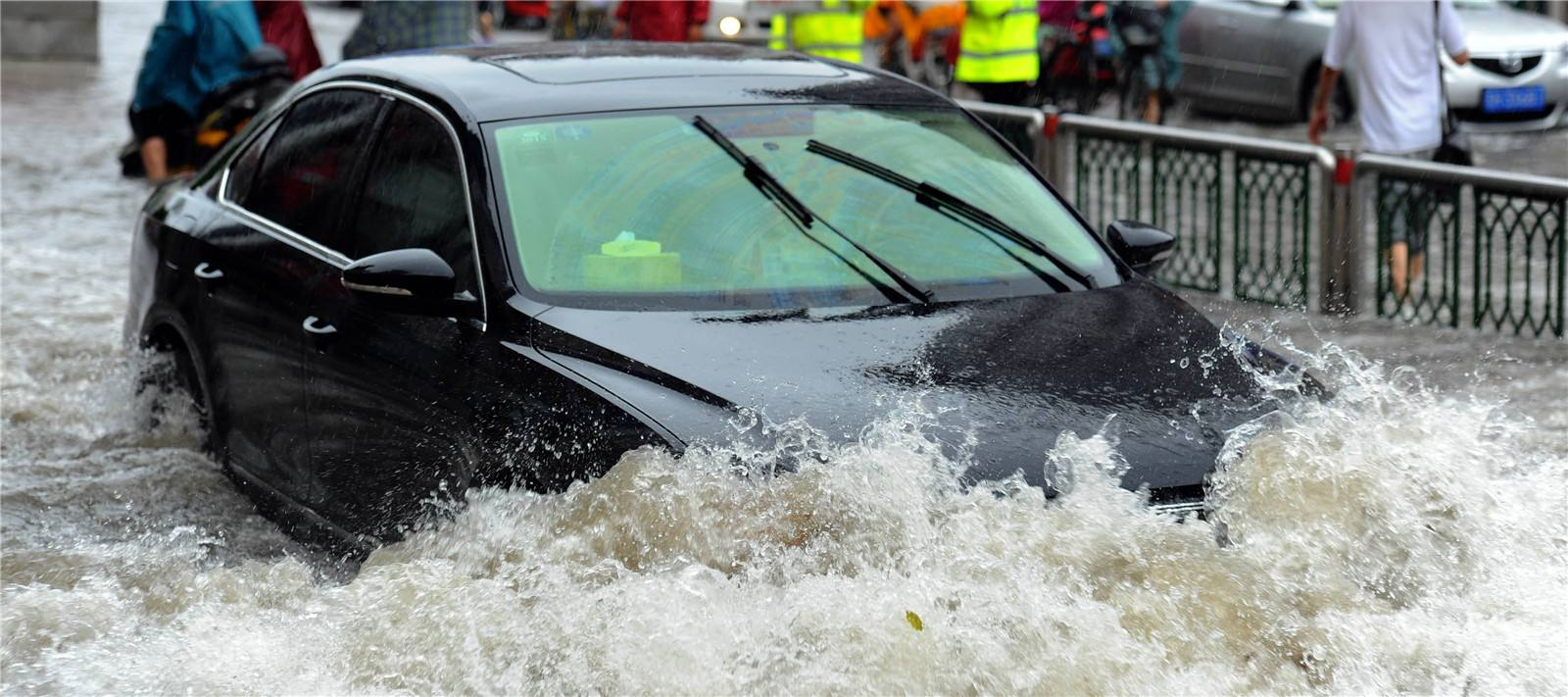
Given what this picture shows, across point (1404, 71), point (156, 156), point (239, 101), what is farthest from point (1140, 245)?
point (156, 156)

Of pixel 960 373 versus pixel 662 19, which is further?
pixel 662 19

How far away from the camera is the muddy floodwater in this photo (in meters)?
3.74

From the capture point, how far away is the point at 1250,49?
1745cm

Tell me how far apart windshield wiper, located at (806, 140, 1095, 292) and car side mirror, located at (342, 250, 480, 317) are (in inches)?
40.0

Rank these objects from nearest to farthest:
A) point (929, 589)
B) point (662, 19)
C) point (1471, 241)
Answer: point (929, 589) → point (1471, 241) → point (662, 19)

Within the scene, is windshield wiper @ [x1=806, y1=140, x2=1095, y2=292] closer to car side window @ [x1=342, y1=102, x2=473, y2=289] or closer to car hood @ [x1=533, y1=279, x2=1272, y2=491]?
car hood @ [x1=533, y1=279, x2=1272, y2=491]

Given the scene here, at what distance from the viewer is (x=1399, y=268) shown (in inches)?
344

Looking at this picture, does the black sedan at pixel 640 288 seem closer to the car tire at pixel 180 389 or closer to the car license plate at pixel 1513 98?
the car tire at pixel 180 389

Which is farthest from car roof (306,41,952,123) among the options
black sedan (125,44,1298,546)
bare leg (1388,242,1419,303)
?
bare leg (1388,242,1419,303)

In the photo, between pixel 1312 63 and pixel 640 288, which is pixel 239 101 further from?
pixel 1312 63

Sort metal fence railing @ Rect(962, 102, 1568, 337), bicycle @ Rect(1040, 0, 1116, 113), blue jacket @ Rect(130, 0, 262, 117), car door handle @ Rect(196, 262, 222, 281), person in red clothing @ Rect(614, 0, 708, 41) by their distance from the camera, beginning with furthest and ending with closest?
bicycle @ Rect(1040, 0, 1116, 113) < person in red clothing @ Rect(614, 0, 708, 41) < blue jacket @ Rect(130, 0, 262, 117) < metal fence railing @ Rect(962, 102, 1568, 337) < car door handle @ Rect(196, 262, 222, 281)

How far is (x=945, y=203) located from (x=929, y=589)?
1.63 metres

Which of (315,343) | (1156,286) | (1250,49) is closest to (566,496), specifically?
(315,343)

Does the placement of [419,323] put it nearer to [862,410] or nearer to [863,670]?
[862,410]
